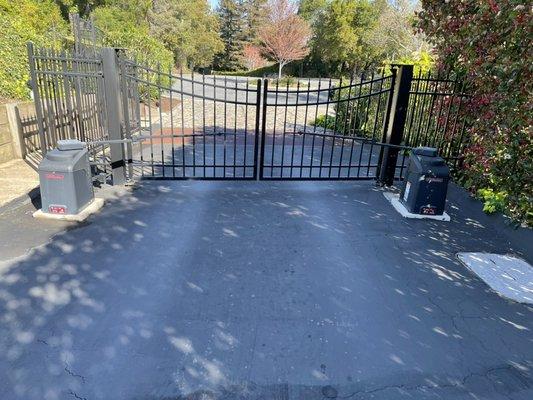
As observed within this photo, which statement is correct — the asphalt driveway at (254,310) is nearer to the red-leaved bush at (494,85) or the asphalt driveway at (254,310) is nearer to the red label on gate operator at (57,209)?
the red label on gate operator at (57,209)

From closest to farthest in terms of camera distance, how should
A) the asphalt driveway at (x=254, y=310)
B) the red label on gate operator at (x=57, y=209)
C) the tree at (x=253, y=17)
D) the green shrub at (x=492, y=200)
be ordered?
the asphalt driveway at (x=254, y=310), the red label on gate operator at (x=57, y=209), the green shrub at (x=492, y=200), the tree at (x=253, y=17)

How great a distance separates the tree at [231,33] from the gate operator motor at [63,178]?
4457cm

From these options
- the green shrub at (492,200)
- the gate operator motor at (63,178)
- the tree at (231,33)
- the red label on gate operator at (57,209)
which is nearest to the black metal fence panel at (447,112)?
the green shrub at (492,200)

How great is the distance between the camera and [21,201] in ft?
16.6

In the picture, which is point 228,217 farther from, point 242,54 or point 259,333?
point 242,54

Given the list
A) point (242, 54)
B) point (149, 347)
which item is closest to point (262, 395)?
point (149, 347)

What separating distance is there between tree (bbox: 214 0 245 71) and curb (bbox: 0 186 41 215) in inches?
1734

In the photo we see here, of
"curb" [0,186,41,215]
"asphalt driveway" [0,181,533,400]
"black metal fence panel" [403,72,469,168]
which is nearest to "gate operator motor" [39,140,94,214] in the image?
"asphalt driveway" [0,181,533,400]

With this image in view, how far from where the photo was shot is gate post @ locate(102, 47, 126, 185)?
535cm

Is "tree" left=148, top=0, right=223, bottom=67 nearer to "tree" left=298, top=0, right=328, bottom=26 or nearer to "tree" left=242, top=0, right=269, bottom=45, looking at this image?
"tree" left=242, top=0, right=269, bottom=45

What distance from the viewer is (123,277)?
364 cm

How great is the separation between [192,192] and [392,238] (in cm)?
294

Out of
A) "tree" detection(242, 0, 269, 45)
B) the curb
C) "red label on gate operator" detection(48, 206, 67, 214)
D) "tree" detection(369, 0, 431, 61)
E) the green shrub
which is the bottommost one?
the curb

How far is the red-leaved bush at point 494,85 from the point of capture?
410cm
